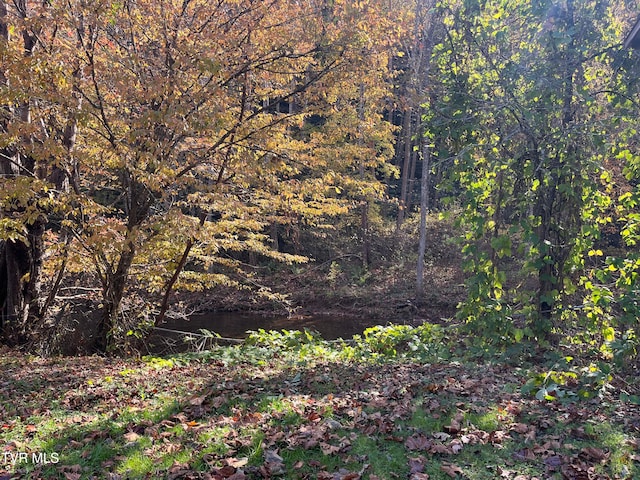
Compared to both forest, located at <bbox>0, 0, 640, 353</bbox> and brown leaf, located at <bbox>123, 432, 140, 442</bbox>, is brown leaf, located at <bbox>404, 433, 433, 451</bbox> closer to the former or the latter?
brown leaf, located at <bbox>123, 432, 140, 442</bbox>

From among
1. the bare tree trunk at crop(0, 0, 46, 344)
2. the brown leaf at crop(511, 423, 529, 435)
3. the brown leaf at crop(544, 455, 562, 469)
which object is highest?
A: the bare tree trunk at crop(0, 0, 46, 344)

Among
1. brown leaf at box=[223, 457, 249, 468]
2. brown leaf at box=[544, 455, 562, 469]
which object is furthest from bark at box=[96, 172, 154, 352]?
brown leaf at box=[544, 455, 562, 469]

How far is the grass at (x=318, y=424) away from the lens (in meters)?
3.37

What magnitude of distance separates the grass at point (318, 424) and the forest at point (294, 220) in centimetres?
2

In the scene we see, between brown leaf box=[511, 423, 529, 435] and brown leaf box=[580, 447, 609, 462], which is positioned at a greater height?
brown leaf box=[580, 447, 609, 462]

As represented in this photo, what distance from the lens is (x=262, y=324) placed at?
16.5m

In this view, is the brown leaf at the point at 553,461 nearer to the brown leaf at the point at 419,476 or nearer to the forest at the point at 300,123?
the brown leaf at the point at 419,476

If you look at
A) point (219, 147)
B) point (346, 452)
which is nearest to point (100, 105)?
point (219, 147)

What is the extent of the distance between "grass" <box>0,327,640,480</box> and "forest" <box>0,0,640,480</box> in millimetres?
25

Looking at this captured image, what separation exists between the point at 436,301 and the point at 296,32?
1311cm

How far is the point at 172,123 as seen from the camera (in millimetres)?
6301

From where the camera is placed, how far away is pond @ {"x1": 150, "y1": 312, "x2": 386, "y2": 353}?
1495 cm

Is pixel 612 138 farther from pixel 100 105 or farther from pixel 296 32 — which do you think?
pixel 100 105

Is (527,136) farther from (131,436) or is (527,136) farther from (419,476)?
(131,436)
